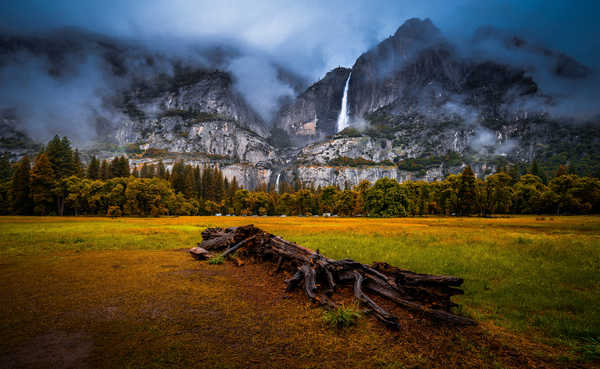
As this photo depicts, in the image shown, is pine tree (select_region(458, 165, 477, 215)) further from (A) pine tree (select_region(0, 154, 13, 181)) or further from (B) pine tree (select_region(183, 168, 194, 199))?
(A) pine tree (select_region(0, 154, 13, 181))

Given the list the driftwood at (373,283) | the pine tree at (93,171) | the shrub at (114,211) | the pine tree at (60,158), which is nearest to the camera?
the driftwood at (373,283)

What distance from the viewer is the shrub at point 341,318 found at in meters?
5.50

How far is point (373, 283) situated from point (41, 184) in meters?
85.8

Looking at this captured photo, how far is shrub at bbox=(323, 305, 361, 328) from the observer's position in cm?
550

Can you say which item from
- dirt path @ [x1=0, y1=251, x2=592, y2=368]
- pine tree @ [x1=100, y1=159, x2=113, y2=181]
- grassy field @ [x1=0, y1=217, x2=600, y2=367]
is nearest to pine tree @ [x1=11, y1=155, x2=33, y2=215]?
pine tree @ [x1=100, y1=159, x2=113, y2=181]

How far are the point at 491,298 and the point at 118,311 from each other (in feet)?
34.6

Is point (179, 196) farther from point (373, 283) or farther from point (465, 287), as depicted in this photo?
point (465, 287)

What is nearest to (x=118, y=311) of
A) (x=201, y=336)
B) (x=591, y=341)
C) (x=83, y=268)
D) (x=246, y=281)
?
(x=201, y=336)

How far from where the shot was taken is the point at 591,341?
5.03m

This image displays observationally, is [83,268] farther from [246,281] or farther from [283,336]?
[283,336]

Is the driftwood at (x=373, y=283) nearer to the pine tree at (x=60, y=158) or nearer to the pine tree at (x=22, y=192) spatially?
the pine tree at (x=22, y=192)

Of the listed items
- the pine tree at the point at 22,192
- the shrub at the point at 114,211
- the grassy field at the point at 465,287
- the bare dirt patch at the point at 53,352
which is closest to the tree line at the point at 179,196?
the pine tree at the point at 22,192

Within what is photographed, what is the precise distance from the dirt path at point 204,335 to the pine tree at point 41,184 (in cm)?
7511

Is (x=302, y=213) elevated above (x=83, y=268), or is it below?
below
